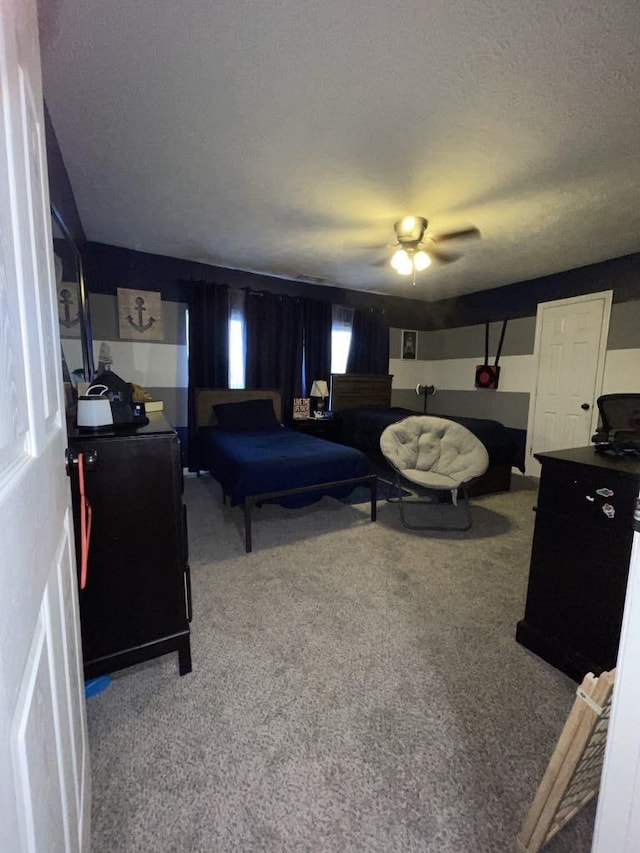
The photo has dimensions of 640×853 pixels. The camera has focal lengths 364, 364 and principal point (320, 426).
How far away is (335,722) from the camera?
1.30 metres

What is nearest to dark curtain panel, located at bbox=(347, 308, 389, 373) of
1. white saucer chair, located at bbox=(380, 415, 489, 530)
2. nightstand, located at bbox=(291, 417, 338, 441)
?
nightstand, located at bbox=(291, 417, 338, 441)

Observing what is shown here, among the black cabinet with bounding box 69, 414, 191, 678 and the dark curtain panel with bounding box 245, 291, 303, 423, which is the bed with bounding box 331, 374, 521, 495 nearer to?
the dark curtain panel with bounding box 245, 291, 303, 423

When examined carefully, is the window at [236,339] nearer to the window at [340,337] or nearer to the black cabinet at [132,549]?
the window at [340,337]

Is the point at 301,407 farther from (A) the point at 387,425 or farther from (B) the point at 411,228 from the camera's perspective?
(B) the point at 411,228

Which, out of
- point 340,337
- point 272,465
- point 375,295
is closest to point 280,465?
point 272,465

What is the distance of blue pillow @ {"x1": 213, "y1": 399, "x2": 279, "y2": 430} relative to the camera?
4.02 metres

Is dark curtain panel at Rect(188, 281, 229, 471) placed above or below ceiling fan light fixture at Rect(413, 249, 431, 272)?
below

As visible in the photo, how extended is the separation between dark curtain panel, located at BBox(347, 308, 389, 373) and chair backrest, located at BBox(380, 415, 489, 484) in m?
2.24

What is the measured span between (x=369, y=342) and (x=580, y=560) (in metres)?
4.27

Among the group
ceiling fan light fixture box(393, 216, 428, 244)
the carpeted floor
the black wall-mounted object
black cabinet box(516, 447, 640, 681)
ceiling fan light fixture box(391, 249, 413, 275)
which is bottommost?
the carpeted floor

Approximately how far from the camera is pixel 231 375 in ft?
14.5

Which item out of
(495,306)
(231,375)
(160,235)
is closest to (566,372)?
(495,306)

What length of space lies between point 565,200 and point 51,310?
309 centimetres

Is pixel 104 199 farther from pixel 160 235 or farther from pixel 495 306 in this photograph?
pixel 495 306
